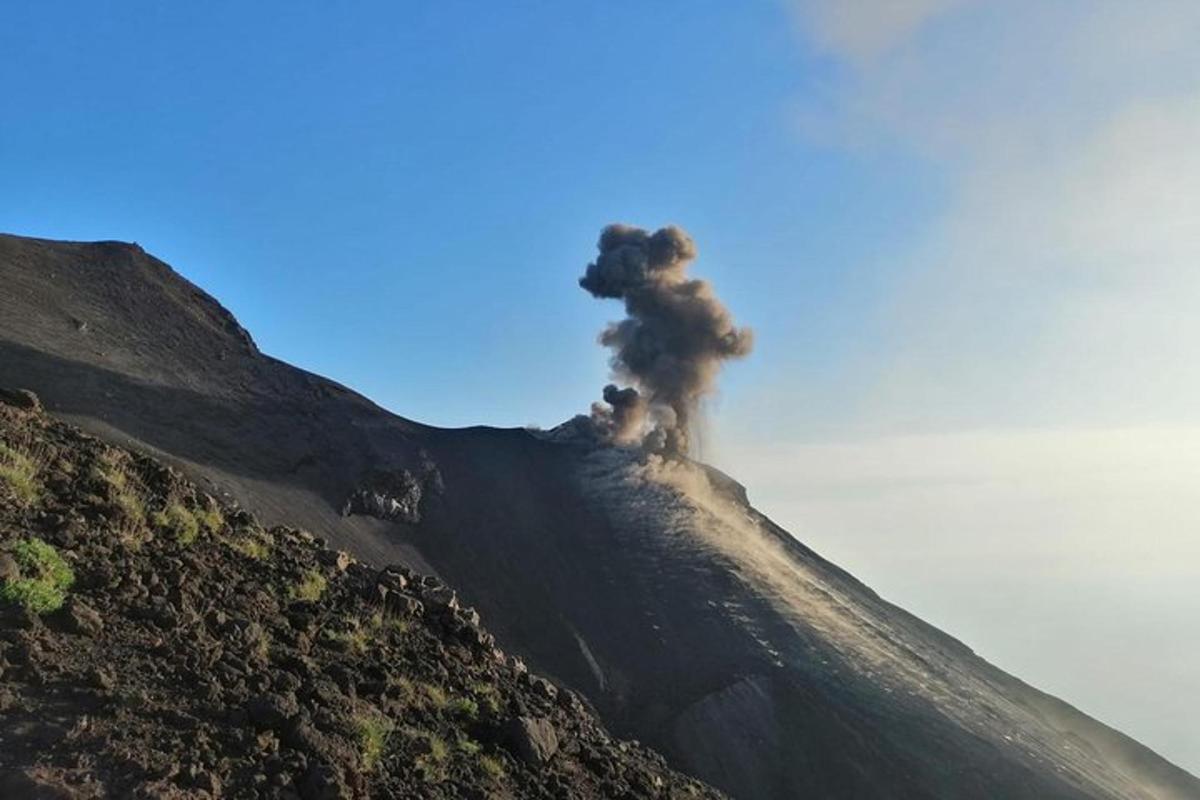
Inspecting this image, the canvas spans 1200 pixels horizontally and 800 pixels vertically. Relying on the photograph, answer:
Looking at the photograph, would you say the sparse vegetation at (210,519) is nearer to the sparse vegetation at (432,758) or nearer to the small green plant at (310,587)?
the small green plant at (310,587)

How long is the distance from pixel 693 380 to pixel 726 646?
922 inches

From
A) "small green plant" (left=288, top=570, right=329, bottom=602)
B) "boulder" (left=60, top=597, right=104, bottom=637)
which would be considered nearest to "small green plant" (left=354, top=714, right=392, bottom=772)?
"boulder" (left=60, top=597, right=104, bottom=637)

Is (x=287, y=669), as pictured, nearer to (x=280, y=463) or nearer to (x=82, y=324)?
(x=280, y=463)

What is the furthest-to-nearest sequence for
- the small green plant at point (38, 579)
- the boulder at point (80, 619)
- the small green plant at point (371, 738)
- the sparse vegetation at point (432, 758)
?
the sparse vegetation at point (432, 758), the small green plant at point (371, 738), the boulder at point (80, 619), the small green plant at point (38, 579)

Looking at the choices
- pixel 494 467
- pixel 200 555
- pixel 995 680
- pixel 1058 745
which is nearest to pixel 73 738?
pixel 200 555

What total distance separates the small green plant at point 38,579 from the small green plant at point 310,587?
3.03m

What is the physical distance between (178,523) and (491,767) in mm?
4446

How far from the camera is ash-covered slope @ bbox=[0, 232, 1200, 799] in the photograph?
33125 mm

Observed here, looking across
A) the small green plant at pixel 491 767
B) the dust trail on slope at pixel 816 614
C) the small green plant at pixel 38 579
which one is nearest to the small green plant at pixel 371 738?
the small green plant at pixel 491 767

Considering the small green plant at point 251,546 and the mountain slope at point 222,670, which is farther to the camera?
the small green plant at point 251,546

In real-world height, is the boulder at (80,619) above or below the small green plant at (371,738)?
above

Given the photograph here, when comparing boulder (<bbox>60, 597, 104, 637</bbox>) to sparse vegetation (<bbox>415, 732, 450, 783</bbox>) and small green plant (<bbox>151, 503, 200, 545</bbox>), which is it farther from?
sparse vegetation (<bbox>415, 732, 450, 783</bbox>)

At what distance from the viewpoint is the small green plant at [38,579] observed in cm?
786

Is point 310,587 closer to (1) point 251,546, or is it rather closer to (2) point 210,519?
(1) point 251,546
